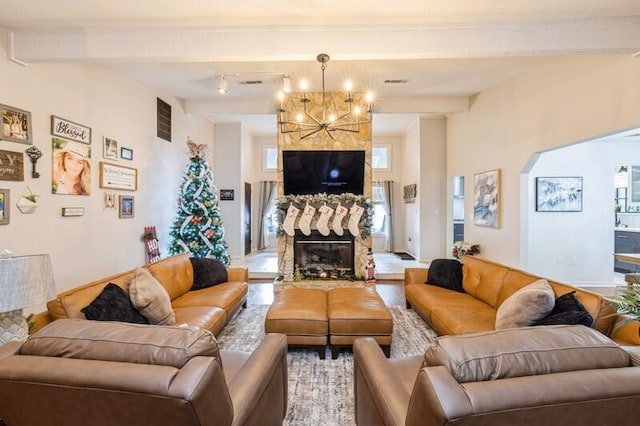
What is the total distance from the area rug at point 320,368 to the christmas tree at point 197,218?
5.56 feet

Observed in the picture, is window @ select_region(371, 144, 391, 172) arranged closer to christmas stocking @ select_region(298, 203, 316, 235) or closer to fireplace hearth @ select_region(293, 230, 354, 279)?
fireplace hearth @ select_region(293, 230, 354, 279)

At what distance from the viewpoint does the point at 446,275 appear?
383 centimetres

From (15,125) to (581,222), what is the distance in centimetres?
752

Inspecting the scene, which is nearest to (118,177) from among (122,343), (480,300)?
(122,343)

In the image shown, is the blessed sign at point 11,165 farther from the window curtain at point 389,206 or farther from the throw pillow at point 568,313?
the window curtain at point 389,206

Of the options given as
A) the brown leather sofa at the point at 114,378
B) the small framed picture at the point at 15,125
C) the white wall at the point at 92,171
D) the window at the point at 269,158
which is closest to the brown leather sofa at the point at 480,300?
the brown leather sofa at the point at 114,378

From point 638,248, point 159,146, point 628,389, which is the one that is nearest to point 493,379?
point 628,389

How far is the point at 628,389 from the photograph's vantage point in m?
1.00

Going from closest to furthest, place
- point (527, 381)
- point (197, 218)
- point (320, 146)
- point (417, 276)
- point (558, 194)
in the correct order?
point (527, 381) < point (417, 276) < point (558, 194) < point (197, 218) < point (320, 146)

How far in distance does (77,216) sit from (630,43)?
5764mm

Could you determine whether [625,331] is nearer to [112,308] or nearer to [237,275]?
[112,308]

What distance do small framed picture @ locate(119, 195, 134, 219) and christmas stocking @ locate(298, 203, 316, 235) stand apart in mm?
2547

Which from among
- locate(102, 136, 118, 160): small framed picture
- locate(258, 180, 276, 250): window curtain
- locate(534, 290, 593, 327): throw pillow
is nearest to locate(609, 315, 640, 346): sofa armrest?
locate(534, 290, 593, 327): throw pillow

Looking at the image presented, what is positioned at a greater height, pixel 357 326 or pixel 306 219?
pixel 306 219
